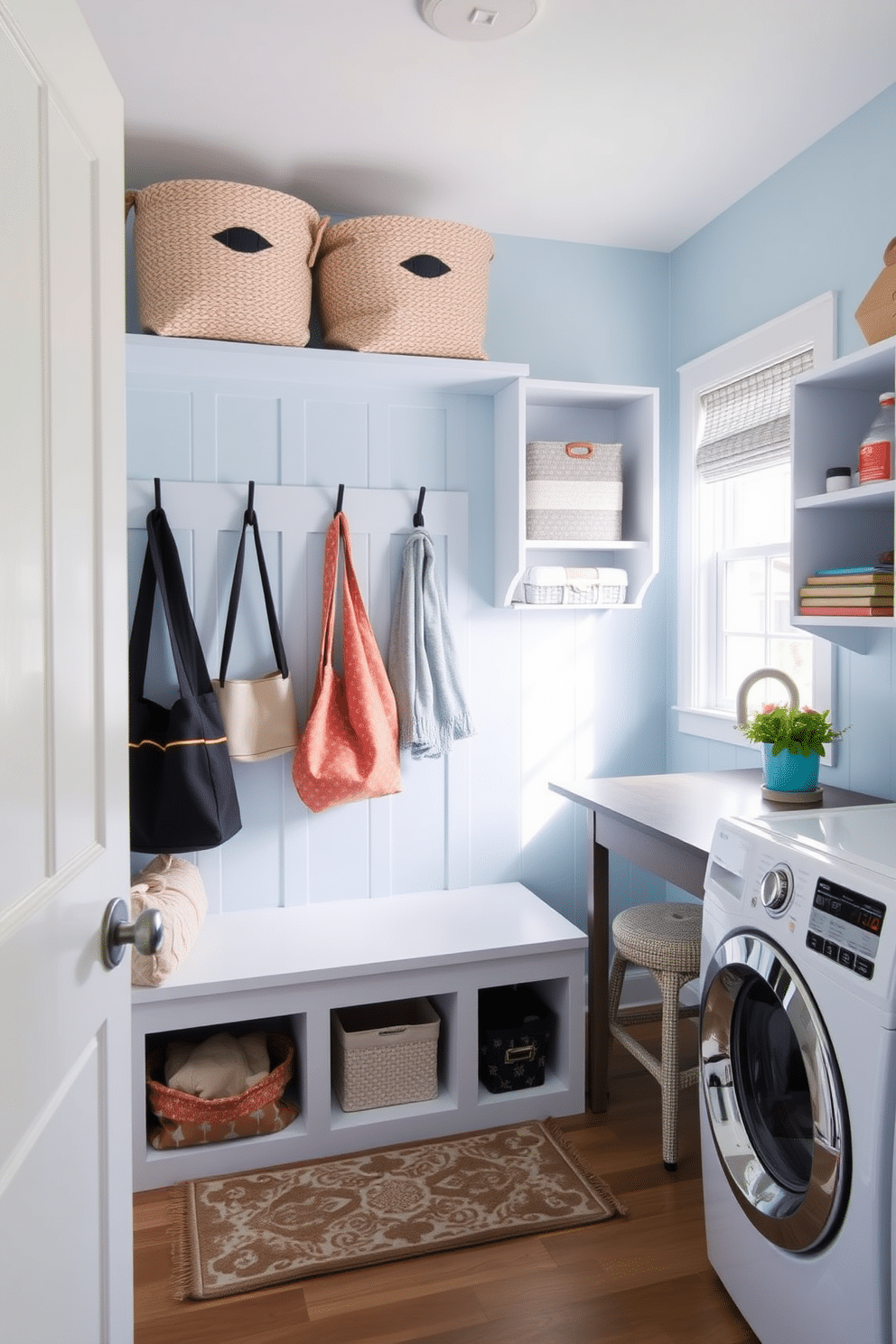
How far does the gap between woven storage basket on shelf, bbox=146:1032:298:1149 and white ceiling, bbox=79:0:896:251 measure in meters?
2.25

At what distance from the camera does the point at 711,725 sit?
115 inches

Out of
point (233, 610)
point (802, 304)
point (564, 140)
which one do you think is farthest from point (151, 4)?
point (802, 304)

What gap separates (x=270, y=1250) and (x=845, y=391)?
223 cm

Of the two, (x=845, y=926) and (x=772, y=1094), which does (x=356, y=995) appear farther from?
(x=845, y=926)

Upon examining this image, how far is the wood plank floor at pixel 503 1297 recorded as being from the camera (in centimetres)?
174

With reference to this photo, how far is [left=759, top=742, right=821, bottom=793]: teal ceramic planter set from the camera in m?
2.21

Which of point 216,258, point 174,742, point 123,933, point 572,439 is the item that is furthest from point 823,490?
point 123,933

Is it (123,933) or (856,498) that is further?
(856,498)

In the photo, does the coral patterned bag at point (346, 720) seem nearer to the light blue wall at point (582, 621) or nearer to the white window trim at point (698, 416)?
the light blue wall at point (582, 621)

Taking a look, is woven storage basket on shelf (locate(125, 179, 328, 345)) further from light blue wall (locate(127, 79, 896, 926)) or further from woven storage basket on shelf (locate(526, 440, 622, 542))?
woven storage basket on shelf (locate(526, 440, 622, 542))

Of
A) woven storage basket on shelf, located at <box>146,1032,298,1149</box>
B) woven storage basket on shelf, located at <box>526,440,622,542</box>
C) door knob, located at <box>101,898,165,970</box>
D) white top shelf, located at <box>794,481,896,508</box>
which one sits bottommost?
woven storage basket on shelf, located at <box>146,1032,298,1149</box>

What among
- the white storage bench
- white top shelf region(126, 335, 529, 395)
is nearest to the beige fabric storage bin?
the white storage bench

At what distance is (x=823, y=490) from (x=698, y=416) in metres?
0.87

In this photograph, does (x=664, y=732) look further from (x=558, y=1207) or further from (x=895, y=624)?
(x=558, y=1207)
